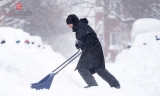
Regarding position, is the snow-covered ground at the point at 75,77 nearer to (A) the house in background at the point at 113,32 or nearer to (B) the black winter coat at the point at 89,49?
(B) the black winter coat at the point at 89,49

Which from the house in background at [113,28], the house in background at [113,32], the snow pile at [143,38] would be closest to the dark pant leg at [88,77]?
the snow pile at [143,38]

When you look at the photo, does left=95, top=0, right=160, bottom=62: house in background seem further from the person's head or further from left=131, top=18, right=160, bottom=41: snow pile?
the person's head

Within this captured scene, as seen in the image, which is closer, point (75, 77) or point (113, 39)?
point (75, 77)

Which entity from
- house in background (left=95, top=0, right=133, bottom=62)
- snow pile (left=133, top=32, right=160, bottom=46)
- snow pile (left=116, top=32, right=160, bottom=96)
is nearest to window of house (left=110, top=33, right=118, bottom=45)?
house in background (left=95, top=0, right=133, bottom=62)

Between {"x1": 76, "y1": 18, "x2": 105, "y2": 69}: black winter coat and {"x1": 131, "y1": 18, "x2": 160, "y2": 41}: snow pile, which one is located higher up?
{"x1": 76, "y1": 18, "x2": 105, "y2": 69}: black winter coat

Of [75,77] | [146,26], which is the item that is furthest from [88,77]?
[146,26]

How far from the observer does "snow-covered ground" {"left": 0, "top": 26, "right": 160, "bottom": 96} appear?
5.39m

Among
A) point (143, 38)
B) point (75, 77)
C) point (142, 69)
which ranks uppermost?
point (143, 38)

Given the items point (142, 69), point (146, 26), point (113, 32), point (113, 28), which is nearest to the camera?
point (142, 69)

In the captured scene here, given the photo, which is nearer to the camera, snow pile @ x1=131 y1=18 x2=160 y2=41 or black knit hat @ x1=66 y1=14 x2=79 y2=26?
black knit hat @ x1=66 y1=14 x2=79 y2=26

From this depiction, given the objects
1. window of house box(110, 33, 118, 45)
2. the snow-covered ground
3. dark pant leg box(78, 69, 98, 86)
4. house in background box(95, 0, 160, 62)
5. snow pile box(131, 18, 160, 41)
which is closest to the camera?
the snow-covered ground

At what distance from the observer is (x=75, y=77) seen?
8953 mm

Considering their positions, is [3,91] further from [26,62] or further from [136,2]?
Answer: [136,2]

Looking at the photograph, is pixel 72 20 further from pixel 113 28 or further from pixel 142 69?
pixel 113 28
